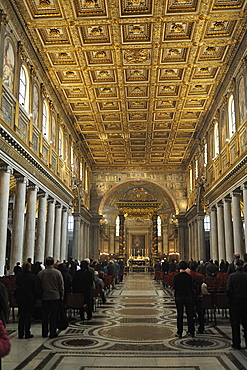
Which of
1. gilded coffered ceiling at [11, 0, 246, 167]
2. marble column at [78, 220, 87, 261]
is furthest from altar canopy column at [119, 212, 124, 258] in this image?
gilded coffered ceiling at [11, 0, 246, 167]

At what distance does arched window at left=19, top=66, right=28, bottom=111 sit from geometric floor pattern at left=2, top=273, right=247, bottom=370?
9.93 m

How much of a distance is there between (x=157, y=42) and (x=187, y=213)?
21.5m

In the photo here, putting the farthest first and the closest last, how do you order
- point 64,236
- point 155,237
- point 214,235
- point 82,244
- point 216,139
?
1. point 155,237
2. point 82,244
3. point 64,236
4. point 216,139
5. point 214,235

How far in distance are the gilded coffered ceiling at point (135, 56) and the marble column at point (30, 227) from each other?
631cm

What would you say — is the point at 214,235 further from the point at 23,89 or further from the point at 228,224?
the point at 23,89

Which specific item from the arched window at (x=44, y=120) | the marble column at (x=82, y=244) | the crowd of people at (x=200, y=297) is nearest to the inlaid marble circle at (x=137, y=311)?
the crowd of people at (x=200, y=297)

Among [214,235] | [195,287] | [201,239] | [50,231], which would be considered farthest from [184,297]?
[201,239]

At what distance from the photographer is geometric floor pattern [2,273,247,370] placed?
6.21 meters

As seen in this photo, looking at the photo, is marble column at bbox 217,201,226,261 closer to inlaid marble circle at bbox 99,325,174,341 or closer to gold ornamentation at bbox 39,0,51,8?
inlaid marble circle at bbox 99,325,174,341

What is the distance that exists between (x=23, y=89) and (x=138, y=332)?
40.0ft

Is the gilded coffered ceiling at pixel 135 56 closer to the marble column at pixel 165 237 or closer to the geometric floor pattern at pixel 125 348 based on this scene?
the geometric floor pattern at pixel 125 348

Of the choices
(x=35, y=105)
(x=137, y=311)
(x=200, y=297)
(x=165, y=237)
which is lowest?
(x=137, y=311)

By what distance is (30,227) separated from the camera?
18562 mm

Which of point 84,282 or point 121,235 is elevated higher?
point 121,235
